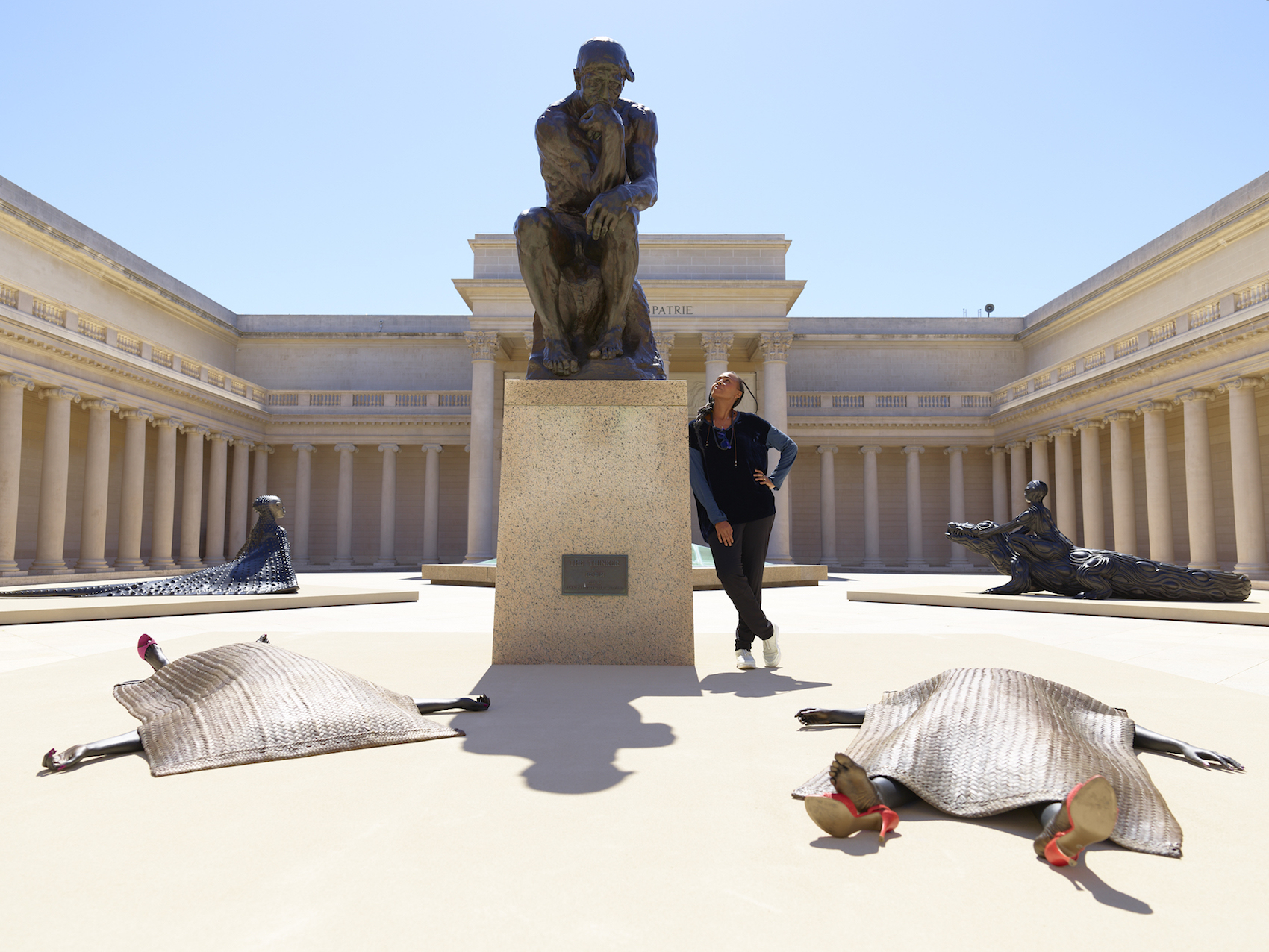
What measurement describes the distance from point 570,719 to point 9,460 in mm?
28348

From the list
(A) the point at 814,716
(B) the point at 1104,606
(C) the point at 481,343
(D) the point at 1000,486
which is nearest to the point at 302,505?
(C) the point at 481,343

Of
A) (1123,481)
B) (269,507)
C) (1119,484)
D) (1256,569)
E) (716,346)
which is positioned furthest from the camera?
(716,346)

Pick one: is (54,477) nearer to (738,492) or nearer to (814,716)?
(738,492)

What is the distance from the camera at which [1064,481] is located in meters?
35.7

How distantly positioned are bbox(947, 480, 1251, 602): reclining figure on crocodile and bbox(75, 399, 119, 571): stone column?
2972cm

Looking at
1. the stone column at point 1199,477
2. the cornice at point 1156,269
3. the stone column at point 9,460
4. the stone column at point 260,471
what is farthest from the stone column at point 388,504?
the cornice at point 1156,269

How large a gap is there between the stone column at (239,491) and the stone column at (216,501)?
1928 mm

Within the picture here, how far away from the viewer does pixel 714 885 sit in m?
2.27

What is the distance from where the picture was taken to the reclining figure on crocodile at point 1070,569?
13.5 meters

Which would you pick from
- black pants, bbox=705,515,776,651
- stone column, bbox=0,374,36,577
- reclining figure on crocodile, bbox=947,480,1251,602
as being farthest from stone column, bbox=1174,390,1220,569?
stone column, bbox=0,374,36,577

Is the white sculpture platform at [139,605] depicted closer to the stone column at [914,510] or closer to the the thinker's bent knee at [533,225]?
the the thinker's bent knee at [533,225]

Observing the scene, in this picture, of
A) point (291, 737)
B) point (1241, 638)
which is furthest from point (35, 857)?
point (1241, 638)

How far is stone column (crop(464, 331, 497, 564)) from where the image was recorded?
3828 cm

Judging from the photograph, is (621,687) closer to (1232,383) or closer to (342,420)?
(1232,383)
